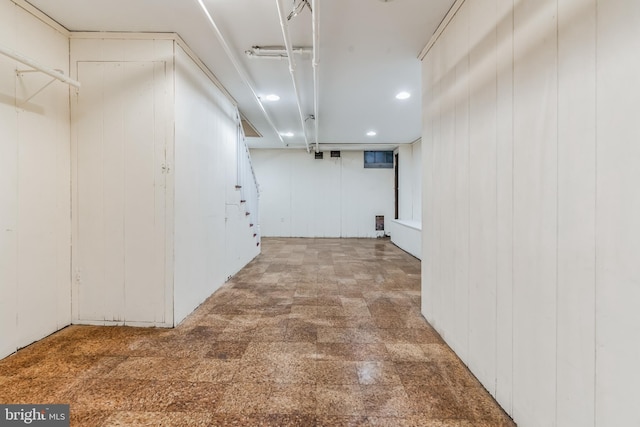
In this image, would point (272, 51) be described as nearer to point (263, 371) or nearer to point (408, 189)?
point (263, 371)

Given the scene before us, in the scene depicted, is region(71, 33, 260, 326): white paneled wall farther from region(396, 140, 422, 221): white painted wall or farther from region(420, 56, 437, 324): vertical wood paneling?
region(396, 140, 422, 221): white painted wall

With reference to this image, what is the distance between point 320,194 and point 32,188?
22.9ft

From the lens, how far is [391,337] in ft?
7.91

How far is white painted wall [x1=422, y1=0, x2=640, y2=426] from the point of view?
95 cm

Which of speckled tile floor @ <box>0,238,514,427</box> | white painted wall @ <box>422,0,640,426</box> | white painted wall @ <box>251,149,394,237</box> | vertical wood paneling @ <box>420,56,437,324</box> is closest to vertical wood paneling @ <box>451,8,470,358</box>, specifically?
white painted wall @ <box>422,0,640,426</box>

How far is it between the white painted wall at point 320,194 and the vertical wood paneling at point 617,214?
25.8 feet

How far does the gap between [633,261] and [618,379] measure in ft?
1.32

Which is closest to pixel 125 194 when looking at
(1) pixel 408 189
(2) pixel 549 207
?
(2) pixel 549 207

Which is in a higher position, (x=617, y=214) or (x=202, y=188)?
(x=202, y=188)

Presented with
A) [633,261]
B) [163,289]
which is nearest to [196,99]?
[163,289]

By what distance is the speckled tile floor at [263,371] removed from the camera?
5.02 feet

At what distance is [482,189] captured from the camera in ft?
5.94

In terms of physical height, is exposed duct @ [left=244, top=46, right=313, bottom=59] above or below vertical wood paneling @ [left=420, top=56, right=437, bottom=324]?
above

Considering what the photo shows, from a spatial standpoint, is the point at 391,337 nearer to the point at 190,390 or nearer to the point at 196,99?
the point at 190,390
